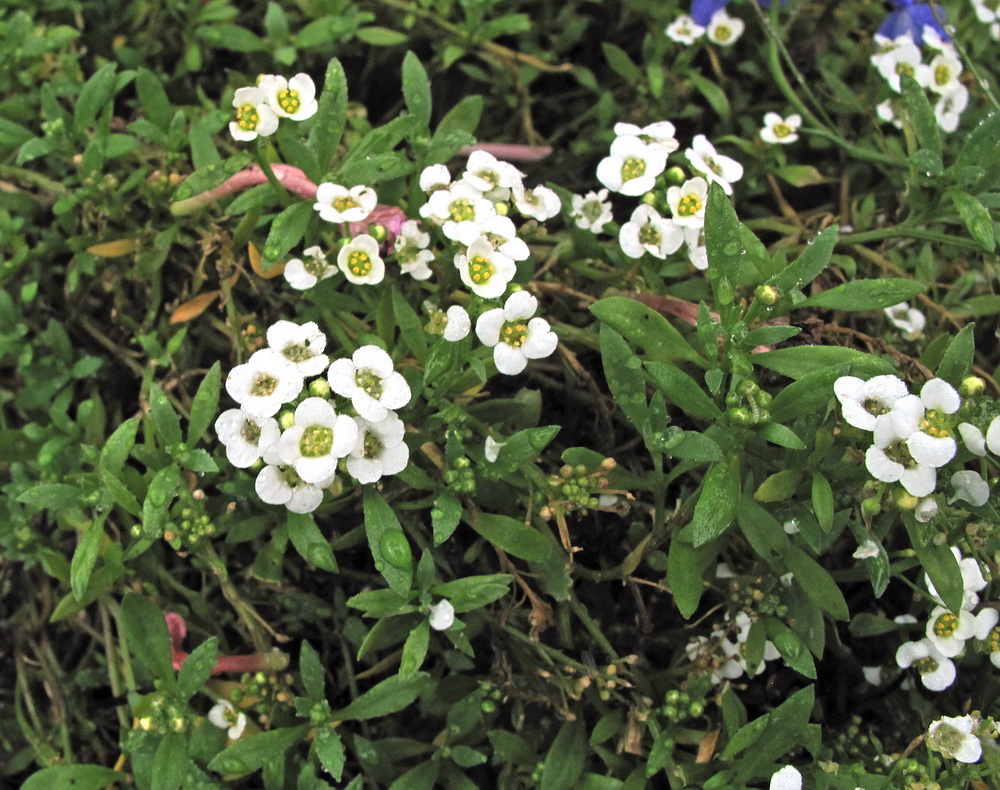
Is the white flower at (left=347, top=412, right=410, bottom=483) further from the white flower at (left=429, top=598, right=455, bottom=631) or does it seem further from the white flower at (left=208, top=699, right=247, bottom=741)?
the white flower at (left=208, top=699, right=247, bottom=741)

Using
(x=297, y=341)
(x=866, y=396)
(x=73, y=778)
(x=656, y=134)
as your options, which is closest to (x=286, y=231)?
(x=297, y=341)

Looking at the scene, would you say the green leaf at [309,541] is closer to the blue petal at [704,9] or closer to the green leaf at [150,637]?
the green leaf at [150,637]

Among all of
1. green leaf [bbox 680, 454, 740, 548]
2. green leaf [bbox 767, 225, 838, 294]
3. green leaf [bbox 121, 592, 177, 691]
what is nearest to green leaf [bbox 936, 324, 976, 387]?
green leaf [bbox 767, 225, 838, 294]

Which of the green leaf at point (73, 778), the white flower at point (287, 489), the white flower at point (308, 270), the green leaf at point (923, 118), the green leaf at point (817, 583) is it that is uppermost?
the green leaf at point (923, 118)

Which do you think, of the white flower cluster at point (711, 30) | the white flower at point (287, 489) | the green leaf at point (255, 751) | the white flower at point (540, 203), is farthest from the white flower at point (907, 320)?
the green leaf at point (255, 751)

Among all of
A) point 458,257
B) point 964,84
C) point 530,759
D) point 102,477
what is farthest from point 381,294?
point 964,84
